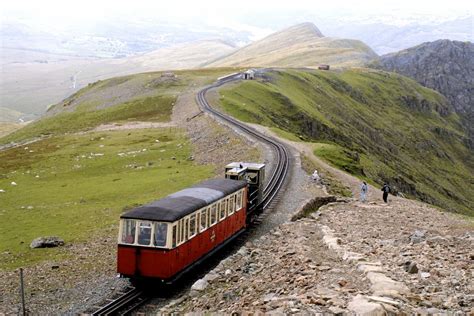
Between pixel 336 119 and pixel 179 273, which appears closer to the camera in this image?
pixel 179 273

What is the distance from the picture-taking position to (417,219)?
37062 mm

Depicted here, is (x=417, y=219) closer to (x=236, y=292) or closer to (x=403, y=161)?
(x=236, y=292)

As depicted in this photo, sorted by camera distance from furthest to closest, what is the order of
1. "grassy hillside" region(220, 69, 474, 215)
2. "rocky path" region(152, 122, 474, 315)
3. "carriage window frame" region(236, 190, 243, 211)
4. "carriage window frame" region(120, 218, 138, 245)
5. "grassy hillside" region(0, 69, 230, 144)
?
"grassy hillside" region(0, 69, 230, 144) → "grassy hillside" region(220, 69, 474, 215) → "carriage window frame" region(236, 190, 243, 211) → "carriage window frame" region(120, 218, 138, 245) → "rocky path" region(152, 122, 474, 315)

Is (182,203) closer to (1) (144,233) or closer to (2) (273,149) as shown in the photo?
(1) (144,233)

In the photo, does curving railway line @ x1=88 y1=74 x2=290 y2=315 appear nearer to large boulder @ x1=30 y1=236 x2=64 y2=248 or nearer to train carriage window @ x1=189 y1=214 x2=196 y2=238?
train carriage window @ x1=189 y1=214 x2=196 y2=238

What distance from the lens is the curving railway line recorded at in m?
23.4

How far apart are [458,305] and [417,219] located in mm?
22051

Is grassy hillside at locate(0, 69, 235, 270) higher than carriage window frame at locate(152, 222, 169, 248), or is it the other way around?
carriage window frame at locate(152, 222, 169, 248)

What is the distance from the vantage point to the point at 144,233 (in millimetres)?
24969

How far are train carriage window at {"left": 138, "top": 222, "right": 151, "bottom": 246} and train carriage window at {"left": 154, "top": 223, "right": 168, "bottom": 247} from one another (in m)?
0.38

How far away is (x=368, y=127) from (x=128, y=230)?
11883cm

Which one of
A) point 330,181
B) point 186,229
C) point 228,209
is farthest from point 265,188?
point 186,229

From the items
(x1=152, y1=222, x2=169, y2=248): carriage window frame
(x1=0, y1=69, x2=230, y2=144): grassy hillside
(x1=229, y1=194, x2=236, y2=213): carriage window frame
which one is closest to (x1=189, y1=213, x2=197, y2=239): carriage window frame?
(x1=152, y1=222, x2=169, y2=248): carriage window frame

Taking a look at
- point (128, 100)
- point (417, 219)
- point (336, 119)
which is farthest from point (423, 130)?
point (417, 219)
